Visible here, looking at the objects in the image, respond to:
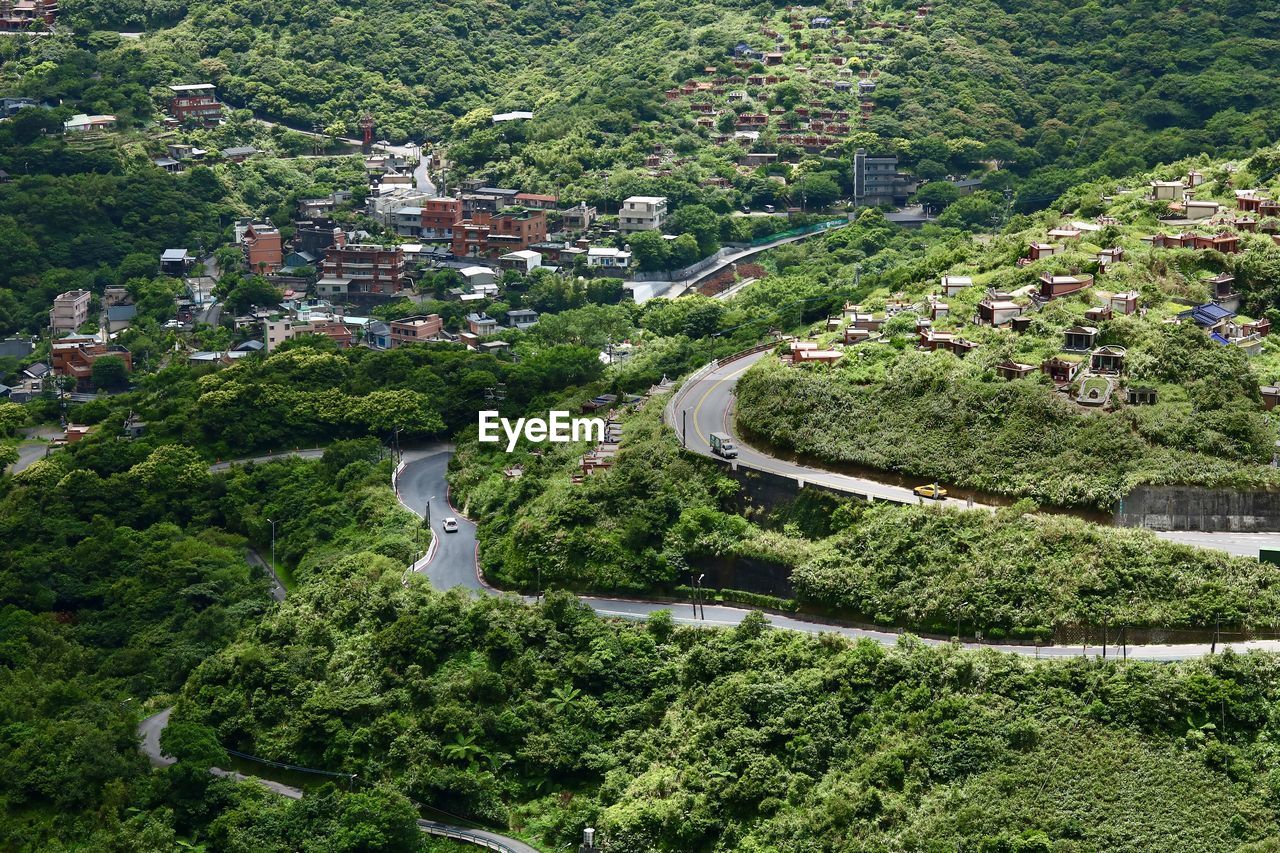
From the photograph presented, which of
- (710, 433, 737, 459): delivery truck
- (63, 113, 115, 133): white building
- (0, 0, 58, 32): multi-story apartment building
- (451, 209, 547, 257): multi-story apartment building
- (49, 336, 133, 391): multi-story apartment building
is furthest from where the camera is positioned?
(0, 0, 58, 32): multi-story apartment building

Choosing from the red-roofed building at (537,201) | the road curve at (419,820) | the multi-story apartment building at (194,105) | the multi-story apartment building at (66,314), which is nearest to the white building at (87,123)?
the multi-story apartment building at (194,105)

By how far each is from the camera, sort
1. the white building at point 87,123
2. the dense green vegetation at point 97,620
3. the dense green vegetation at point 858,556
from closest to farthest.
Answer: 1. the dense green vegetation at point 858,556
2. the dense green vegetation at point 97,620
3. the white building at point 87,123

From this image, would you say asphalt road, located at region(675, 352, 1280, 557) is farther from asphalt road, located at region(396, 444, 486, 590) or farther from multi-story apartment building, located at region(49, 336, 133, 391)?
multi-story apartment building, located at region(49, 336, 133, 391)

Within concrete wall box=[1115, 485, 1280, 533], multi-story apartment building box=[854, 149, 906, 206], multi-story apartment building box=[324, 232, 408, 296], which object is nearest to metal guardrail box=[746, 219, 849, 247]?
multi-story apartment building box=[854, 149, 906, 206]

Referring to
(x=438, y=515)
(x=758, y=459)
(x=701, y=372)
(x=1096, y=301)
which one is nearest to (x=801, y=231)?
(x=701, y=372)

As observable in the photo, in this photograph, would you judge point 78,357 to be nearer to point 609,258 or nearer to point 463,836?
point 609,258

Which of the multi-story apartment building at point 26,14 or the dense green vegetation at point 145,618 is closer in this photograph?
the dense green vegetation at point 145,618

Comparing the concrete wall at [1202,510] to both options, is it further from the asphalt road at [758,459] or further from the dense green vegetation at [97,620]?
the dense green vegetation at [97,620]
